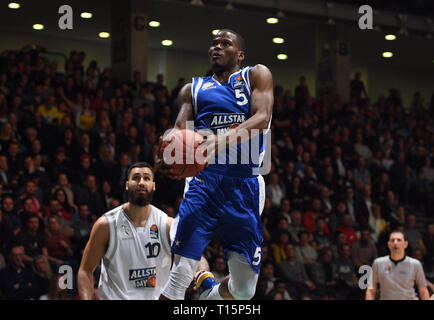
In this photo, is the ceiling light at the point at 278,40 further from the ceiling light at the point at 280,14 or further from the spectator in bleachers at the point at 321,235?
the spectator in bleachers at the point at 321,235

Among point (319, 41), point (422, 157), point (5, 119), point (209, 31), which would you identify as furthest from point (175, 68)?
point (5, 119)

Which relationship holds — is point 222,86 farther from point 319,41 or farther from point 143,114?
point 319,41

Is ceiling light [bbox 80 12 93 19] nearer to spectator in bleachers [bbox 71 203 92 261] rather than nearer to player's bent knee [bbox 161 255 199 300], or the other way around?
spectator in bleachers [bbox 71 203 92 261]

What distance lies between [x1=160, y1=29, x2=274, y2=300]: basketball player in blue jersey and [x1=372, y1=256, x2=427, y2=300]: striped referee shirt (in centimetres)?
419

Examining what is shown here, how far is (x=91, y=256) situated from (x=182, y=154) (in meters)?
1.59

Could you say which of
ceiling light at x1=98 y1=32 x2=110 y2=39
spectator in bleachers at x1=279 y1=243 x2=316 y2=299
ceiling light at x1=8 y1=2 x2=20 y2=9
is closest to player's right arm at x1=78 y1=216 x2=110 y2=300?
spectator in bleachers at x1=279 y1=243 x2=316 y2=299

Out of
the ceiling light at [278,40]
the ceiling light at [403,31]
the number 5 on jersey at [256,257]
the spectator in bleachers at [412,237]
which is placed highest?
the ceiling light at [278,40]

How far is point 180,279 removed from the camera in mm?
4441

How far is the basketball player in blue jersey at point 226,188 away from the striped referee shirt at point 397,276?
419cm

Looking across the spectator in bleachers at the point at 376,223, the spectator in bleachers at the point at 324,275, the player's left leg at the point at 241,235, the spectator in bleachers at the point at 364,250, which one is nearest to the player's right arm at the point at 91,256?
the player's left leg at the point at 241,235

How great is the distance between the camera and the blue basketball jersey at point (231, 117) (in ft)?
15.2

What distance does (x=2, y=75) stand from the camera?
11125 mm

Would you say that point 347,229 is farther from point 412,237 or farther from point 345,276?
point 412,237

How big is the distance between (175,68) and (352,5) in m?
5.63
